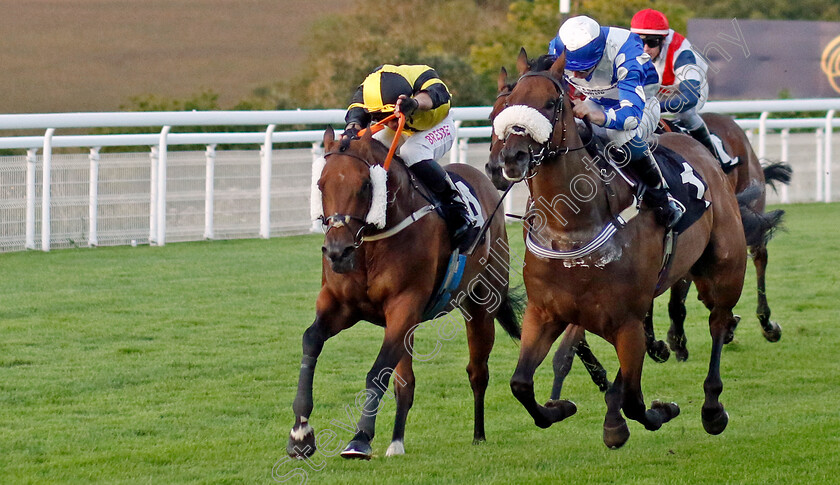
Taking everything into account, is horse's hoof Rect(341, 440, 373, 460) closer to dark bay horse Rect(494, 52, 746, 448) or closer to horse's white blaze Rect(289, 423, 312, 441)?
horse's white blaze Rect(289, 423, 312, 441)

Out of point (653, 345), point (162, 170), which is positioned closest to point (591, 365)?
point (653, 345)

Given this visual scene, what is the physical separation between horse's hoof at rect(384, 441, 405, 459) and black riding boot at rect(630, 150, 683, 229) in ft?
4.94

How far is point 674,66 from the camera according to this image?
22.2 ft

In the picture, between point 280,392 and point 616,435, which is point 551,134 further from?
point 280,392

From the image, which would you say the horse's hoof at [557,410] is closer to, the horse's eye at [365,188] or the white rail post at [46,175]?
the horse's eye at [365,188]

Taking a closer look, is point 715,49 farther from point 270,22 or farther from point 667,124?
point 667,124

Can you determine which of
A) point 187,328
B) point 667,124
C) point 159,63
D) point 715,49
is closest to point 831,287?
point 667,124

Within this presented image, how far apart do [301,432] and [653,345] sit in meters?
2.60

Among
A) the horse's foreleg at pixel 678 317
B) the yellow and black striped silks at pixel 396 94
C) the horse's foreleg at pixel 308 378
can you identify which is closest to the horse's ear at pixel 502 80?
the yellow and black striped silks at pixel 396 94

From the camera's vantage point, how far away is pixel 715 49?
2033cm

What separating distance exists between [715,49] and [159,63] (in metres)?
12.6

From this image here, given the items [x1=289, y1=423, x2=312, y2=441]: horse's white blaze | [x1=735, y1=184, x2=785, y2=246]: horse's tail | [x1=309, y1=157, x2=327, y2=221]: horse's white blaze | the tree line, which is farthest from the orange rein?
the tree line

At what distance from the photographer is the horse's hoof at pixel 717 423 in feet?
17.3

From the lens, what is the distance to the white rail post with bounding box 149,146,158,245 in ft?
36.1
